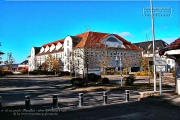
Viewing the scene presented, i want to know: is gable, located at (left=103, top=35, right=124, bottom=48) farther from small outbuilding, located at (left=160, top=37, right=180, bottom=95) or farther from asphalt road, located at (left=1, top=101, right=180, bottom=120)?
asphalt road, located at (left=1, top=101, right=180, bottom=120)

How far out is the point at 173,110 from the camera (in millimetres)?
11719

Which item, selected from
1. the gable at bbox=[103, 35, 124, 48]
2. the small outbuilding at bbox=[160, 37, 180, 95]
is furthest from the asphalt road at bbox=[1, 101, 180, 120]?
the gable at bbox=[103, 35, 124, 48]

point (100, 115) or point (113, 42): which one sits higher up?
point (113, 42)

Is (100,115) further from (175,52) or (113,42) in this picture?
(113,42)

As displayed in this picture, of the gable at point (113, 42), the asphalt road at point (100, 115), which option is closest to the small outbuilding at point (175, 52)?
the asphalt road at point (100, 115)

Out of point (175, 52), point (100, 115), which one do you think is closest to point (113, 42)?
point (175, 52)

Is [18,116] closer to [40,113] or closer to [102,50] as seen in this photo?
[40,113]

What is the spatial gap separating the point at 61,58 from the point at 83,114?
6023 cm

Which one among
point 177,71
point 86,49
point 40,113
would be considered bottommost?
point 40,113

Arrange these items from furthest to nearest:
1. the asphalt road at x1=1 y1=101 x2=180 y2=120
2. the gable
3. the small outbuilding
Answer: the gable, the small outbuilding, the asphalt road at x1=1 y1=101 x2=180 y2=120

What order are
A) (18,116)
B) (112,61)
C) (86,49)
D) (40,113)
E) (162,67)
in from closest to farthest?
(18,116)
(40,113)
(162,67)
(86,49)
(112,61)

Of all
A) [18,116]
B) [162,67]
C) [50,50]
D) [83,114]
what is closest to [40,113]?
[18,116]

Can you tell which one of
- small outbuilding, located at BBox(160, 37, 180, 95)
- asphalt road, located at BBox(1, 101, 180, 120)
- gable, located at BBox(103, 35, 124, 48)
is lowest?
asphalt road, located at BBox(1, 101, 180, 120)

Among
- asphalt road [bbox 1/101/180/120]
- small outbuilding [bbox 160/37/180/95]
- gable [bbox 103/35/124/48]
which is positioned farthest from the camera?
gable [bbox 103/35/124/48]
